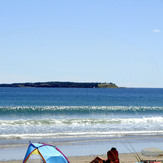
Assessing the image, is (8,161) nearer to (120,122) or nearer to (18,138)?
(18,138)

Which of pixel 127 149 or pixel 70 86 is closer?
pixel 127 149

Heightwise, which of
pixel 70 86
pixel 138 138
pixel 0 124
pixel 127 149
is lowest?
pixel 127 149

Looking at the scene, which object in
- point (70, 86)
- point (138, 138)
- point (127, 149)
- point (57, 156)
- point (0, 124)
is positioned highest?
point (70, 86)

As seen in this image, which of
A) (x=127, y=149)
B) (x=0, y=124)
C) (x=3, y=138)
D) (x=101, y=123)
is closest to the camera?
(x=127, y=149)

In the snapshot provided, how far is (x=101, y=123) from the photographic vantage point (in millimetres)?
29484

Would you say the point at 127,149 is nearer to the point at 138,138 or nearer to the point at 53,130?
the point at 138,138

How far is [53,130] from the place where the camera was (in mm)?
24344

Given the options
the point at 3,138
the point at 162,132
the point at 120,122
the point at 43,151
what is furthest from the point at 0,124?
the point at 43,151

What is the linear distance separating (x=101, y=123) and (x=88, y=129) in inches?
170

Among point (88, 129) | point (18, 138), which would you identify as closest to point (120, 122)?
point (88, 129)

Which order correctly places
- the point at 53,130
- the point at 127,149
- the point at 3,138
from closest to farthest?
the point at 127,149, the point at 3,138, the point at 53,130

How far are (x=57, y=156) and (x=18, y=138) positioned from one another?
825 cm

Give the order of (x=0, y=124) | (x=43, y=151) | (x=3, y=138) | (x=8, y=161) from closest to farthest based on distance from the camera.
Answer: (x=43, y=151)
(x=8, y=161)
(x=3, y=138)
(x=0, y=124)

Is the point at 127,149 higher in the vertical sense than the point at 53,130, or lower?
lower
